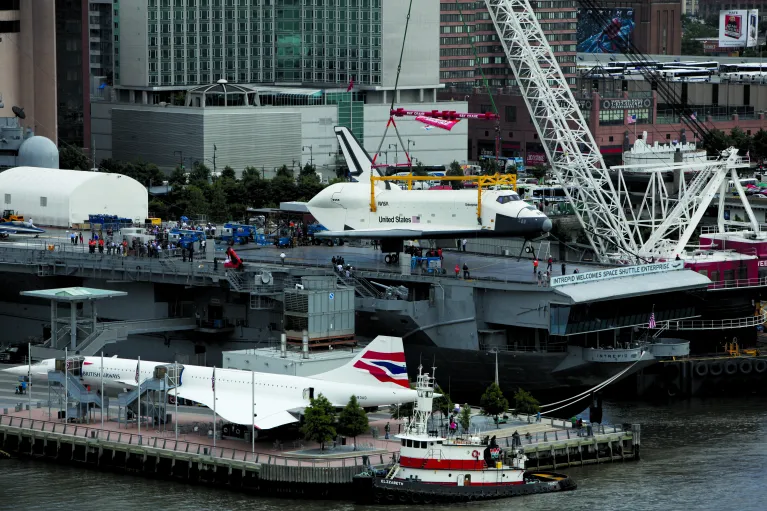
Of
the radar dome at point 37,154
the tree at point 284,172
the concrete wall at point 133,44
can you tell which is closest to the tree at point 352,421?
the radar dome at point 37,154

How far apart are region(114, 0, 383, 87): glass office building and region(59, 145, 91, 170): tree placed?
44.1 feet

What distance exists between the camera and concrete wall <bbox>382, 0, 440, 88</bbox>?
17550 centimetres

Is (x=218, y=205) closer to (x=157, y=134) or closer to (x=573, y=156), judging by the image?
(x=157, y=134)

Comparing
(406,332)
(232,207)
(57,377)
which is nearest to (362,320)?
(406,332)

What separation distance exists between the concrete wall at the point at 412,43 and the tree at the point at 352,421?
344ft

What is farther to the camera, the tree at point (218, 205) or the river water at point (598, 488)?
the tree at point (218, 205)

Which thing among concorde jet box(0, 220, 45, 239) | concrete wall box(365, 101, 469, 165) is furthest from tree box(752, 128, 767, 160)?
concorde jet box(0, 220, 45, 239)

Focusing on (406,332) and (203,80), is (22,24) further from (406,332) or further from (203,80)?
(406,332)

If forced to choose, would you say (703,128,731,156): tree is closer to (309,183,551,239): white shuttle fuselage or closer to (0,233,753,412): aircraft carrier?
(309,183,551,239): white shuttle fuselage

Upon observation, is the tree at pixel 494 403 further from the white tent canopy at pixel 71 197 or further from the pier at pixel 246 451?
the white tent canopy at pixel 71 197

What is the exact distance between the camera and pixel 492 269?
305ft

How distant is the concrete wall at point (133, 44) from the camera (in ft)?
552

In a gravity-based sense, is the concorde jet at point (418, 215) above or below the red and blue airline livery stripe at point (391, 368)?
above

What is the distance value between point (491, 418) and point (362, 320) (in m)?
13.2
